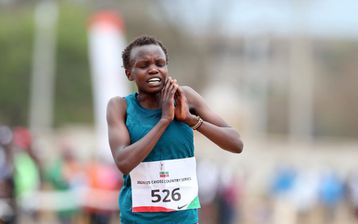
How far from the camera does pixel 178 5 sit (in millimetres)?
51906

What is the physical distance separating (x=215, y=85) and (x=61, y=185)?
35492mm

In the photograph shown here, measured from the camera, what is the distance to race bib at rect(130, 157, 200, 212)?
6836 mm

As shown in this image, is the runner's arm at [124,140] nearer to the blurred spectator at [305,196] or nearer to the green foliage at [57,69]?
the blurred spectator at [305,196]

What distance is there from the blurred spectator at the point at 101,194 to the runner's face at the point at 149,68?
1282 centimetres

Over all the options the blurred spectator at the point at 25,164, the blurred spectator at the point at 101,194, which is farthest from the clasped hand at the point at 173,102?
the blurred spectator at the point at 101,194

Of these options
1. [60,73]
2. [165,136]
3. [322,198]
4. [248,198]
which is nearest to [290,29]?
[60,73]

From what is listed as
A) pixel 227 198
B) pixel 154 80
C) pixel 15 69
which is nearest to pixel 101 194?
pixel 227 198

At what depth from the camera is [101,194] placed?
1975cm

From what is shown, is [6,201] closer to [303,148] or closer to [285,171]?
[285,171]

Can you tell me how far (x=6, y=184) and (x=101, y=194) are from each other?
6.80 m

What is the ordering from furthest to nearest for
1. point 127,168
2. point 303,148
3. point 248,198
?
1. point 303,148
2. point 248,198
3. point 127,168

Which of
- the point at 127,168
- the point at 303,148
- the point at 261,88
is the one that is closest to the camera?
the point at 127,168

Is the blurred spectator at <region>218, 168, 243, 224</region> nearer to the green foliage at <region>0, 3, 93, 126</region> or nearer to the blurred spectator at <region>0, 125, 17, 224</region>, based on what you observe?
the blurred spectator at <region>0, 125, 17, 224</region>

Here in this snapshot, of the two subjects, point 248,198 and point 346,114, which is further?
point 346,114
